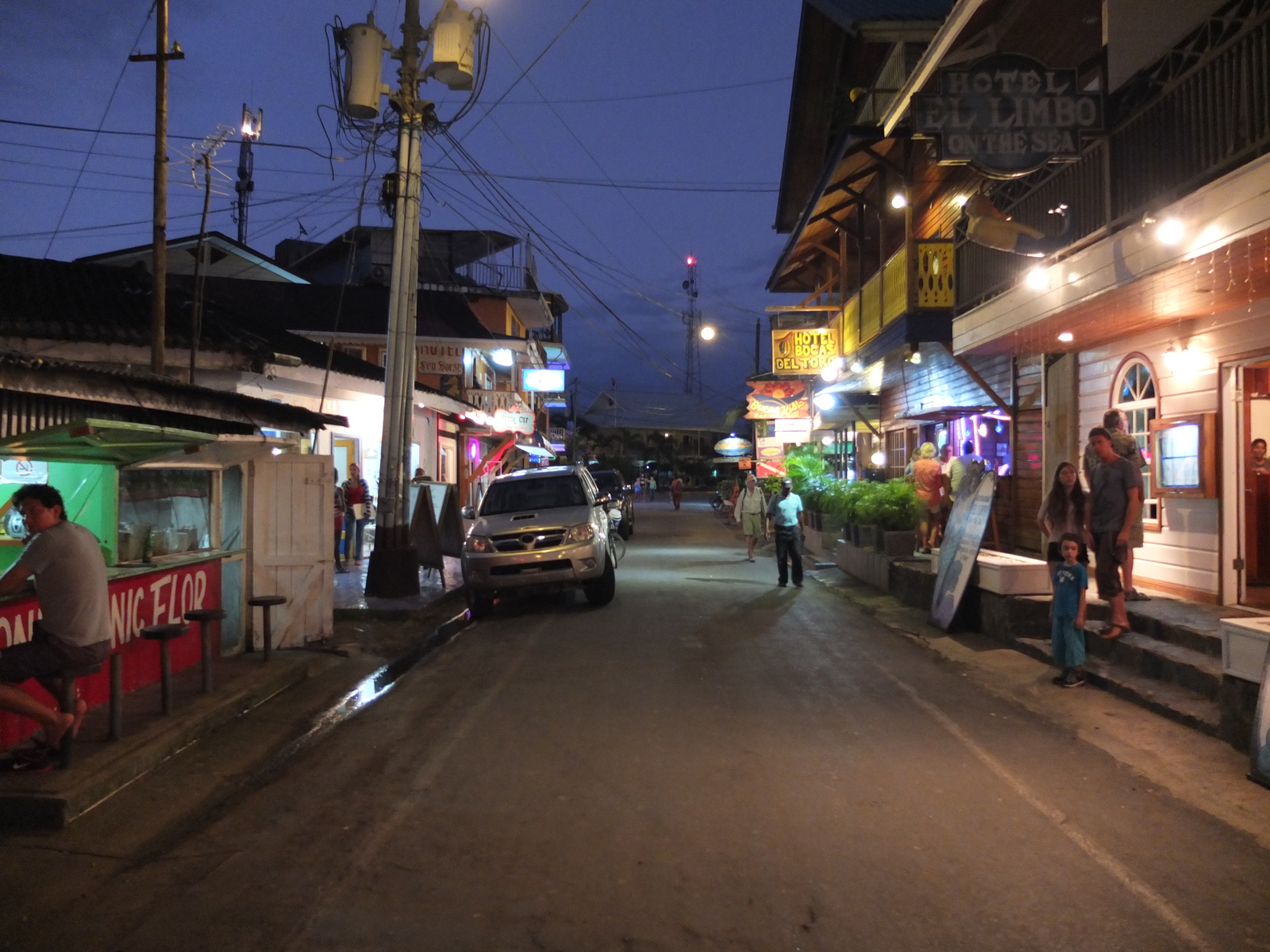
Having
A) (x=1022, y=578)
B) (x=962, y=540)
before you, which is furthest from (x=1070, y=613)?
A: (x=962, y=540)

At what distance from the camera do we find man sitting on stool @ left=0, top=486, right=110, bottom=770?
219 inches

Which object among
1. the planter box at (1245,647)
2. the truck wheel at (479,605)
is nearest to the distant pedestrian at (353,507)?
the truck wheel at (479,605)

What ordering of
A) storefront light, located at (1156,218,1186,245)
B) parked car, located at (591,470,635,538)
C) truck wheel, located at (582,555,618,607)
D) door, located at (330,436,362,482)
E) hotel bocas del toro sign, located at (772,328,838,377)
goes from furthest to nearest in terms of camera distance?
1. parked car, located at (591,470,635,538)
2. hotel bocas del toro sign, located at (772,328,838,377)
3. door, located at (330,436,362,482)
4. truck wheel, located at (582,555,618,607)
5. storefront light, located at (1156,218,1186,245)

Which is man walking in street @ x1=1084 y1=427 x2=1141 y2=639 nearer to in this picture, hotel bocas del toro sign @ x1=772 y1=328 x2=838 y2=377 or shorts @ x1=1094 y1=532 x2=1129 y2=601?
shorts @ x1=1094 y1=532 x2=1129 y2=601

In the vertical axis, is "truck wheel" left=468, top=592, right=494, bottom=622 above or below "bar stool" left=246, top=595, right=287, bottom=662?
below

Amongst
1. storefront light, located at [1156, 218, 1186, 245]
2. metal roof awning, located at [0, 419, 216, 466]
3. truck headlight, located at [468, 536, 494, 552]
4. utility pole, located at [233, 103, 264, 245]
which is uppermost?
utility pole, located at [233, 103, 264, 245]

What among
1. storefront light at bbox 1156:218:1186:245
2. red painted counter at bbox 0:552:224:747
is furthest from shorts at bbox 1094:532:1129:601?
red painted counter at bbox 0:552:224:747

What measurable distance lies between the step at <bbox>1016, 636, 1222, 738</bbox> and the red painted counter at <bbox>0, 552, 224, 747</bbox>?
7295 mm

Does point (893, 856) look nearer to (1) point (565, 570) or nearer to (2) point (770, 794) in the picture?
(2) point (770, 794)

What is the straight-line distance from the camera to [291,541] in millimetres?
9977

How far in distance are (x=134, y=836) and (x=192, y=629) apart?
13.2 feet

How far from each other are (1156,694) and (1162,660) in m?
0.55

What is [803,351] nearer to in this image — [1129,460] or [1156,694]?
[1129,460]

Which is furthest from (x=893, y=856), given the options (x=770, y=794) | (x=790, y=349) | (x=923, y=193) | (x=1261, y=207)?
(x=790, y=349)
